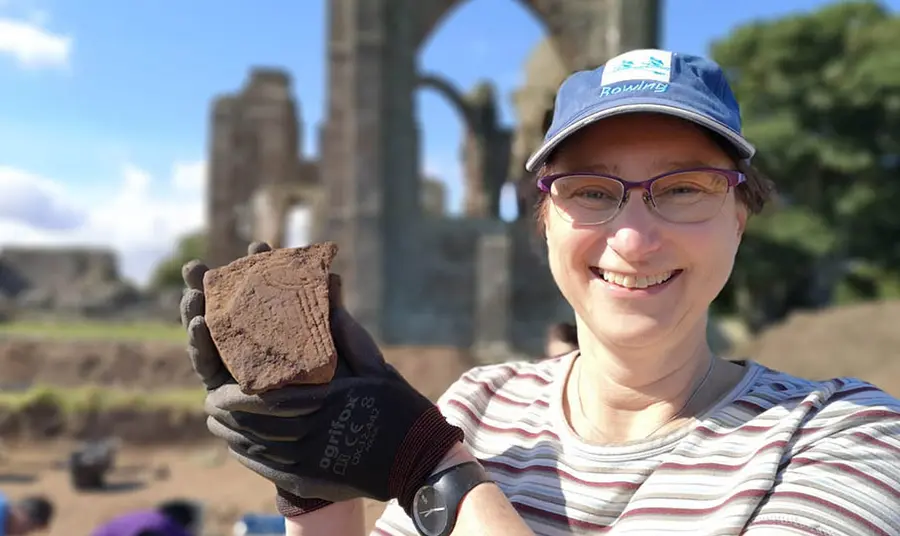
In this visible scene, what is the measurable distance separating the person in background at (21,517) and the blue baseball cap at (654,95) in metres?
4.64

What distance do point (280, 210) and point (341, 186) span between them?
8.76 meters

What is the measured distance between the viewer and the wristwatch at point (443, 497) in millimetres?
1322

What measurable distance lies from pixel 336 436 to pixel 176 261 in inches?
2383

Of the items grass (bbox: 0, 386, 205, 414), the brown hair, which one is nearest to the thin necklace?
the brown hair

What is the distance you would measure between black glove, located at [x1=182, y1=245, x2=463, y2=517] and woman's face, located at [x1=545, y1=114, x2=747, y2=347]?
41 cm

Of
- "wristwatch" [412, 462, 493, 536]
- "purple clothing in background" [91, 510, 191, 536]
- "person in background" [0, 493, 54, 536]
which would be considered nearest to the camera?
"wristwatch" [412, 462, 493, 536]

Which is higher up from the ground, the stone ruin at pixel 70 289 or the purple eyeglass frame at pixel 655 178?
the purple eyeglass frame at pixel 655 178

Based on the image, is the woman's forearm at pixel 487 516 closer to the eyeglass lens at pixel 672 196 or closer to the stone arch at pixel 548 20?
the eyeglass lens at pixel 672 196

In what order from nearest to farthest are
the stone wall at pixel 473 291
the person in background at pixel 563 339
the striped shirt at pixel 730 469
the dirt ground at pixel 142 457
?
the striped shirt at pixel 730 469 → the person in background at pixel 563 339 → the dirt ground at pixel 142 457 → the stone wall at pixel 473 291

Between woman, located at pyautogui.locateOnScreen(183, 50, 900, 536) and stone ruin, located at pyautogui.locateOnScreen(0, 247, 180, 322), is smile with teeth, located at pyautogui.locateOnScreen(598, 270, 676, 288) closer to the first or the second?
woman, located at pyautogui.locateOnScreen(183, 50, 900, 536)

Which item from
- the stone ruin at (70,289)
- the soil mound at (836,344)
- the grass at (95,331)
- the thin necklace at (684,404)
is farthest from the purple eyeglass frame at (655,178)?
the stone ruin at (70,289)

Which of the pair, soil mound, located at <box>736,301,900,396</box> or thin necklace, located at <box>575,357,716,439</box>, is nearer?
thin necklace, located at <box>575,357,716,439</box>

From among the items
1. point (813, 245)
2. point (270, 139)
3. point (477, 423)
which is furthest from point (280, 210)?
point (477, 423)

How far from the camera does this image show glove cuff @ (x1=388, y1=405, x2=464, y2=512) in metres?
1.38
